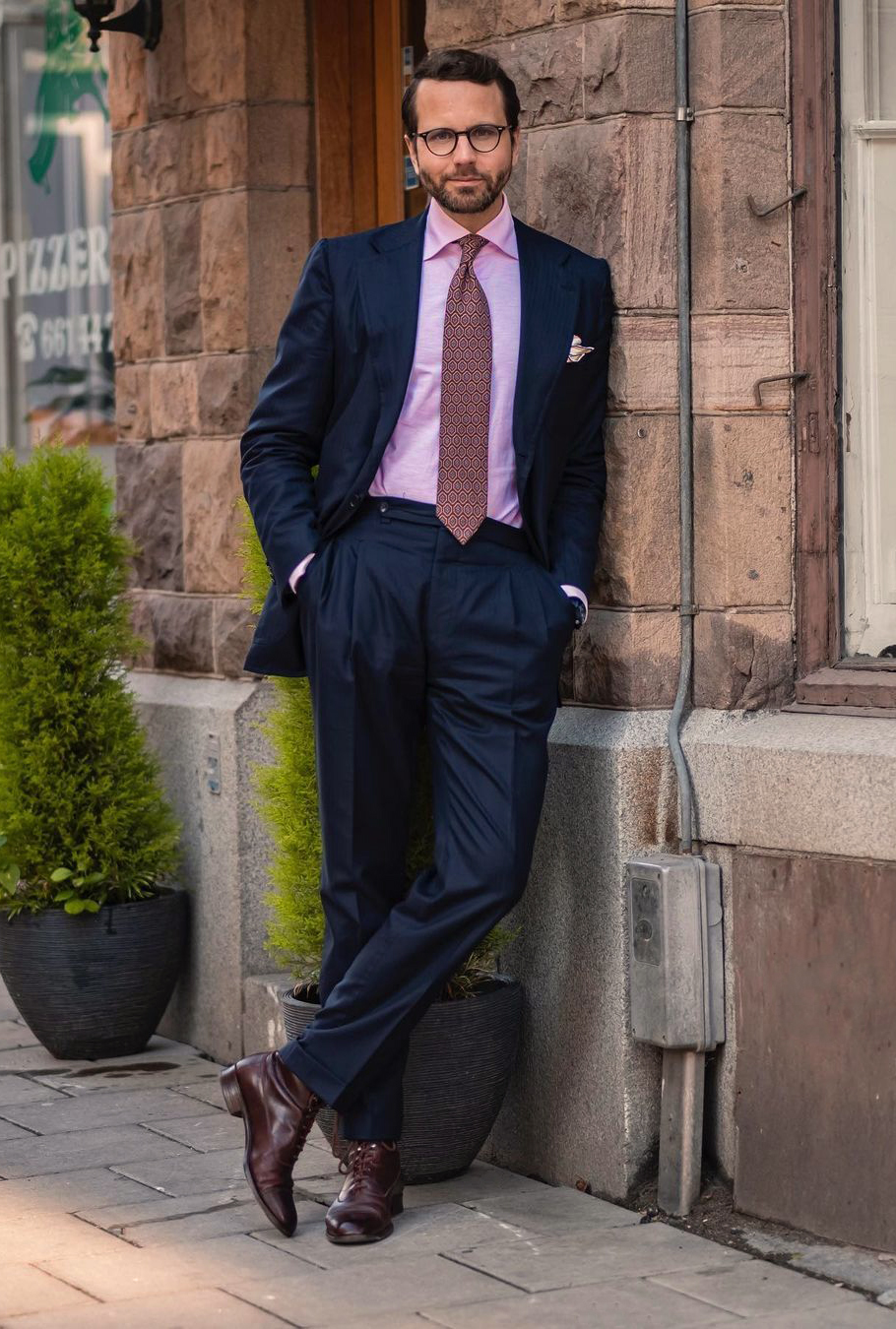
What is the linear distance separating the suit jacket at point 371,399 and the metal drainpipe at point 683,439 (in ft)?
0.55

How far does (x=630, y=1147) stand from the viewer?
4891 mm

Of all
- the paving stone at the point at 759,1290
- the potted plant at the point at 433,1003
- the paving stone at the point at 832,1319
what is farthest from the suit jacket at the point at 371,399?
the paving stone at the point at 832,1319

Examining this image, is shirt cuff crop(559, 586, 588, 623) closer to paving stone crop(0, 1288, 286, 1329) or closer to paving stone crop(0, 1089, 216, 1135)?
paving stone crop(0, 1288, 286, 1329)

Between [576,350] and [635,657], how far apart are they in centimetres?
67

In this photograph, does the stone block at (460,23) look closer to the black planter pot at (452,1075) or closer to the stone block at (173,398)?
the stone block at (173,398)

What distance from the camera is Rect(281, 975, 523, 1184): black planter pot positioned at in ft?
16.0

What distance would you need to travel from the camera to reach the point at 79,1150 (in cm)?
545

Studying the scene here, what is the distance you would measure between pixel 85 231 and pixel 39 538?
3.90m

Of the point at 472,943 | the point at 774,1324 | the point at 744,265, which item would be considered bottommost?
the point at 774,1324

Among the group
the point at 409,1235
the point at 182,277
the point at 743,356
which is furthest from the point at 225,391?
the point at 409,1235

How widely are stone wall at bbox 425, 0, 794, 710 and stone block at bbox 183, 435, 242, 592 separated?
1.79 metres

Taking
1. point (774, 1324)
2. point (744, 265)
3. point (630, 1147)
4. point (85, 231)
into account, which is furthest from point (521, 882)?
point (85, 231)

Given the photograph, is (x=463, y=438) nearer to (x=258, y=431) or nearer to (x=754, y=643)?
(x=258, y=431)

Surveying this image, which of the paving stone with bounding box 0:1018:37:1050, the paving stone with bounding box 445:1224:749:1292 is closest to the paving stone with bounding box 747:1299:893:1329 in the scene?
the paving stone with bounding box 445:1224:749:1292
